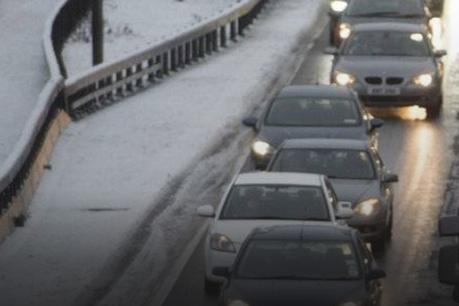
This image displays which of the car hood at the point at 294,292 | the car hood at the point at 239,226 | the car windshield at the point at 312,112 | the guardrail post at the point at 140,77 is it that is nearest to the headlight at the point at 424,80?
the car windshield at the point at 312,112

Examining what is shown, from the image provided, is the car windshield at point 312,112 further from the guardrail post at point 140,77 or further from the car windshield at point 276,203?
the guardrail post at point 140,77

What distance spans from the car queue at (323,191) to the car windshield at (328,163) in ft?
0.04

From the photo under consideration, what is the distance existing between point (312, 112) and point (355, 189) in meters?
6.28

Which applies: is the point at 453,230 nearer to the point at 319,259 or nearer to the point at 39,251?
the point at 319,259

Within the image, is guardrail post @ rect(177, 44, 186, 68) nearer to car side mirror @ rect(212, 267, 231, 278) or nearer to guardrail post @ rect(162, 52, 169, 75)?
guardrail post @ rect(162, 52, 169, 75)

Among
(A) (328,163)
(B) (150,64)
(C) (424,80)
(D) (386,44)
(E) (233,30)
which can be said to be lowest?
(E) (233,30)

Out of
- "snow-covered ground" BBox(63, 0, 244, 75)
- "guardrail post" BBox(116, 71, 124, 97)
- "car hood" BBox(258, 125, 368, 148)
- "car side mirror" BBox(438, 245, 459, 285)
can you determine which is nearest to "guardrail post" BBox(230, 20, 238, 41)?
"snow-covered ground" BBox(63, 0, 244, 75)

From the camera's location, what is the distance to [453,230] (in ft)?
52.4

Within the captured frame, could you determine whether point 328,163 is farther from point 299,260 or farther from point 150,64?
point 150,64

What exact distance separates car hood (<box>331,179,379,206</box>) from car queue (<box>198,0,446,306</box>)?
0.02m

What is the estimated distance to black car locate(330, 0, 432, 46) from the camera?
44.8m

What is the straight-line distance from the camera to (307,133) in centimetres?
2961

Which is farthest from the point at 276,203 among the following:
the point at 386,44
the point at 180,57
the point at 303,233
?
the point at 180,57

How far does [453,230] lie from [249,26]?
3757 cm
